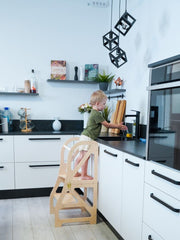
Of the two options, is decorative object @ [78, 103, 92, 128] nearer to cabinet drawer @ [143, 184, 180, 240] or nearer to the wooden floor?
the wooden floor

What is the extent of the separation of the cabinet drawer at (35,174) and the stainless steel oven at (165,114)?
6.14ft

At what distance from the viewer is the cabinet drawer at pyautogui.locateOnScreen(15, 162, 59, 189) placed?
3205 mm

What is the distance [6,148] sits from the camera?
3.14 metres

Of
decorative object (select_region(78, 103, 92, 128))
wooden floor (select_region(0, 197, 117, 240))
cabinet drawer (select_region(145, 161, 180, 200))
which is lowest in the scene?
wooden floor (select_region(0, 197, 117, 240))

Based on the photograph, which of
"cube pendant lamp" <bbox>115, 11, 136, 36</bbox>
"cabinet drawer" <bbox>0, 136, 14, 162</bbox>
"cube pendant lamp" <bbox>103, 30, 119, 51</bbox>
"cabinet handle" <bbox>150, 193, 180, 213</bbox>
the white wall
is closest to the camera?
"cabinet handle" <bbox>150, 193, 180, 213</bbox>

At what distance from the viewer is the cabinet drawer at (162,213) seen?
1.40 metres

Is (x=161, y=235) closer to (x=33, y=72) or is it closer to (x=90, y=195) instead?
(x=90, y=195)

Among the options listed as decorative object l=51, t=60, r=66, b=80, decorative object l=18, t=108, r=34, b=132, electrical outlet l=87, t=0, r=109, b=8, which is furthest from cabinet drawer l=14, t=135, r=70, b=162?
electrical outlet l=87, t=0, r=109, b=8

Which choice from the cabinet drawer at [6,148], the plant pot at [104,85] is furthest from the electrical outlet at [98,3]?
the cabinet drawer at [6,148]

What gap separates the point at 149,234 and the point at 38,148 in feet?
6.29

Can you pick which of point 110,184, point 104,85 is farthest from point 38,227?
point 104,85

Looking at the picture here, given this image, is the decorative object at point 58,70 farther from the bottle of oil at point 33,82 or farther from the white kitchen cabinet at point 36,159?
the white kitchen cabinet at point 36,159

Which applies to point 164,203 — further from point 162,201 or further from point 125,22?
point 125,22

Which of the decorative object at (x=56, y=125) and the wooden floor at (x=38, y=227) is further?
the decorative object at (x=56, y=125)
